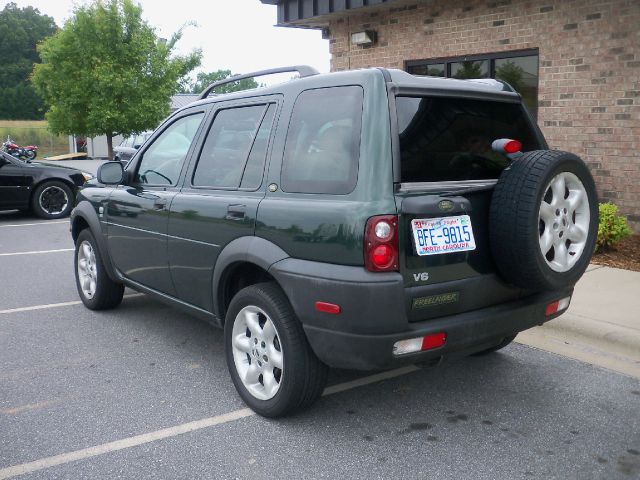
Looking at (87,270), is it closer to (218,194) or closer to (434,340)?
(218,194)

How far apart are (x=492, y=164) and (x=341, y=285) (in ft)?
4.02

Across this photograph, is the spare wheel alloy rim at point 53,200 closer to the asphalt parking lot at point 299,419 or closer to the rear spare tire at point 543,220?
the asphalt parking lot at point 299,419

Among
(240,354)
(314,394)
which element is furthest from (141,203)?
(314,394)

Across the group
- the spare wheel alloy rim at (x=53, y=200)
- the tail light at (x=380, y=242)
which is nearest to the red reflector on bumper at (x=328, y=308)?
the tail light at (x=380, y=242)

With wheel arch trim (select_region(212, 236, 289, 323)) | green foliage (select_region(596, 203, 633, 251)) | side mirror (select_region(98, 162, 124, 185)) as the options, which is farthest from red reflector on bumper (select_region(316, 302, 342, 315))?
green foliage (select_region(596, 203, 633, 251))

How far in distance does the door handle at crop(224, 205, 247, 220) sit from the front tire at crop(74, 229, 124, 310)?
2210mm

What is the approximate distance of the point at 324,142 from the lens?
3.43 meters

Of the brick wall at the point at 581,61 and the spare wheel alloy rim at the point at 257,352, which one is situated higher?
the brick wall at the point at 581,61

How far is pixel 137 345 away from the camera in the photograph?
501 cm

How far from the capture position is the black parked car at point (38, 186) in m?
12.1

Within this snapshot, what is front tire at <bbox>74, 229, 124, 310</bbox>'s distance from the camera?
224 inches

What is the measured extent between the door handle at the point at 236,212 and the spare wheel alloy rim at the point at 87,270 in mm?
2373

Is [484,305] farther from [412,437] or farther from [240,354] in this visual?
[240,354]

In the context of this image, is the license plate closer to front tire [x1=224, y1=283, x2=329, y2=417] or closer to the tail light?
the tail light
